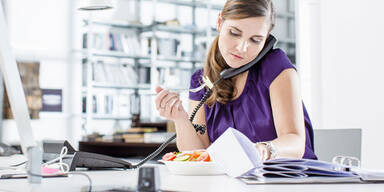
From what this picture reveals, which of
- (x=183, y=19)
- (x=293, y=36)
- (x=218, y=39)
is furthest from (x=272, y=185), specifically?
(x=293, y=36)

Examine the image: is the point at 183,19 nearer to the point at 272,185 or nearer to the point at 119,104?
the point at 119,104

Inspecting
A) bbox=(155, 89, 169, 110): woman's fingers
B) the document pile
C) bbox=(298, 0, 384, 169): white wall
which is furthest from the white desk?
bbox=(298, 0, 384, 169): white wall

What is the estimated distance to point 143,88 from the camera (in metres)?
6.23

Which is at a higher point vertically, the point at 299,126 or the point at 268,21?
the point at 268,21

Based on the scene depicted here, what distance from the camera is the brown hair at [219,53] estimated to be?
1681 mm

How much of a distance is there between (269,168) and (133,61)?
5392mm

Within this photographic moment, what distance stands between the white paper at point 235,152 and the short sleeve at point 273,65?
2.50ft

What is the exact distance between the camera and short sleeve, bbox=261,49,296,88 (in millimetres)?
1729

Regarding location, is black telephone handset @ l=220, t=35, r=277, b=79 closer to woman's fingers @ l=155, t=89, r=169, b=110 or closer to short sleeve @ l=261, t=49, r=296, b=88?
short sleeve @ l=261, t=49, r=296, b=88

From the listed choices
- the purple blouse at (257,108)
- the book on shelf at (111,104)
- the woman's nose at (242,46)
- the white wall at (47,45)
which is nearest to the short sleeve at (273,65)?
the purple blouse at (257,108)

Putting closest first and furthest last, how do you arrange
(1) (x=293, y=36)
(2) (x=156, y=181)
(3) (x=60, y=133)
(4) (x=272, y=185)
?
1. (2) (x=156, y=181)
2. (4) (x=272, y=185)
3. (3) (x=60, y=133)
4. (1) (x=293, y=36)

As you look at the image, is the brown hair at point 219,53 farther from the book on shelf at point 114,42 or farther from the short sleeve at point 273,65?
the book on shelf at point 114,42

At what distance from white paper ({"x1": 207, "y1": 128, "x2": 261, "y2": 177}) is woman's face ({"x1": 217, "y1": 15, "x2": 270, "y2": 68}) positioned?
0.73 m

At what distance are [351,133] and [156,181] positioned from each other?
53.0 inches
